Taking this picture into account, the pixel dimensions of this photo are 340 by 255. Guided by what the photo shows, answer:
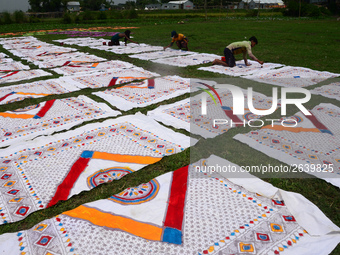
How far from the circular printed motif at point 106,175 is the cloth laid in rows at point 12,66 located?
6391 mm

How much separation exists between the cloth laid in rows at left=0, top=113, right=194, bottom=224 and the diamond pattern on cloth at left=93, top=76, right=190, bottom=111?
940mm

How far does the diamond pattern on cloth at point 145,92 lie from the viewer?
5047mm

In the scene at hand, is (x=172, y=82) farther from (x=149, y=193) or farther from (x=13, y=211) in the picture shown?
(x=13, y=211)

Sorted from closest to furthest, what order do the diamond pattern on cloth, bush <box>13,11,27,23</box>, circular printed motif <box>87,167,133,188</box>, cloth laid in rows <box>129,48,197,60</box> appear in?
circular printed motif <box>87,167,133,188</box>
the diamond pattern on cloth
cloth laid in rows <box>129,48,197,60</box>
bush <box>13,11,27,23</box>

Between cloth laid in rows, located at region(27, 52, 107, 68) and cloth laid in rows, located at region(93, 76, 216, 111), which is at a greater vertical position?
cloth laid in rows, located at region(27, 52, 107, 68)

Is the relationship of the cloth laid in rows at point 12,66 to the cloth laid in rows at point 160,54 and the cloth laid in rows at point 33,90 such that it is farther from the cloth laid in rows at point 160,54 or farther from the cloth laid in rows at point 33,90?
the cloth laid in rows at point 160,54

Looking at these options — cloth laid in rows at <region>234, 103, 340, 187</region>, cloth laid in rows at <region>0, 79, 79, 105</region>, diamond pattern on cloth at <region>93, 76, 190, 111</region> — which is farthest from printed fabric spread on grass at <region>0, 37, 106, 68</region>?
cloth laid in rows at <region>234, 103, 340, 187</region>

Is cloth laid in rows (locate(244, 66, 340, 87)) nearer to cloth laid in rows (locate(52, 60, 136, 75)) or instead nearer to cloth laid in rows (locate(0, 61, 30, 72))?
cloth laid in rows (locate(52, 60, 136, 75))

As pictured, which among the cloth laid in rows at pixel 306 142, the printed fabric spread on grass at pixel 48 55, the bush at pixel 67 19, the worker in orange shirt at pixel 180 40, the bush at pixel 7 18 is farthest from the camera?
the bush at pixel 67 19

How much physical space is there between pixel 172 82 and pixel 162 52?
4.14m

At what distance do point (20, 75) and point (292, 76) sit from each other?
7.26 m

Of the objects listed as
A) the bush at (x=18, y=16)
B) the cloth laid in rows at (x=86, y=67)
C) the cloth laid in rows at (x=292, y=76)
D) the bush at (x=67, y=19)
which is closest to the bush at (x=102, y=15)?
the bush at (x=67, y=19)

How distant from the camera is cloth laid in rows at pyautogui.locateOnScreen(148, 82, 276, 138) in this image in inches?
156

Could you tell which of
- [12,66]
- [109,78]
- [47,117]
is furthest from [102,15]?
[47,117]
